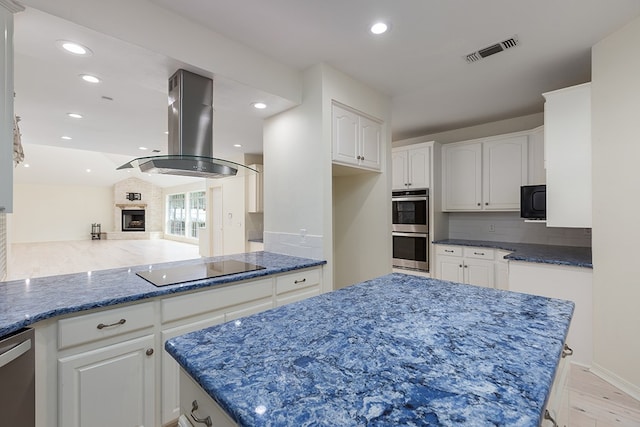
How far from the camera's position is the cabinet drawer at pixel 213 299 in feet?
5.55

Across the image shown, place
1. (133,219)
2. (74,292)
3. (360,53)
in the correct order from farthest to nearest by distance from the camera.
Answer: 1. (133,219)
2. (360,53)
3. (74,292)

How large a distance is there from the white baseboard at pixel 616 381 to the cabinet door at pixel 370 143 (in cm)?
247

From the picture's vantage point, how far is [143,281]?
5.92ft

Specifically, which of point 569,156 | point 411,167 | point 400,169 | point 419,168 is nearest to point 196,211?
point 400,169

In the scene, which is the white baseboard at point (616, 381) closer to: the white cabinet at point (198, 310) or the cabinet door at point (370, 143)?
the cabinet door at point (370, 143)

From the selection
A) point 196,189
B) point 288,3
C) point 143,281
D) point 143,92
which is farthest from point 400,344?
point 196,189

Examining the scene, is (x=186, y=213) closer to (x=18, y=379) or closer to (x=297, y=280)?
(x=297, y=280)

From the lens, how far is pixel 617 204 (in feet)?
6.93

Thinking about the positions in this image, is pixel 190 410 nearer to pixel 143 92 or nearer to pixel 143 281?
pixel 143 281

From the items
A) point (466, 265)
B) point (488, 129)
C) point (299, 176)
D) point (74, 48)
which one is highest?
point (488, 129)

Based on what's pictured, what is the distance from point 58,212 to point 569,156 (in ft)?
54.8

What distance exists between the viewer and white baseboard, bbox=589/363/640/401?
201 cm

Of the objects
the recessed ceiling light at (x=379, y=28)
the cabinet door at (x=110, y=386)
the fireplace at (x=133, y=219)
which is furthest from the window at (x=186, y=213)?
the recessed ceiling light at (x=379, y=28)

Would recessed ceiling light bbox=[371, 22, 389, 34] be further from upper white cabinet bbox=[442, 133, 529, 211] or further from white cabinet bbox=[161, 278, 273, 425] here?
upper white cabinet bbox=[442, 133, 529, 211]
